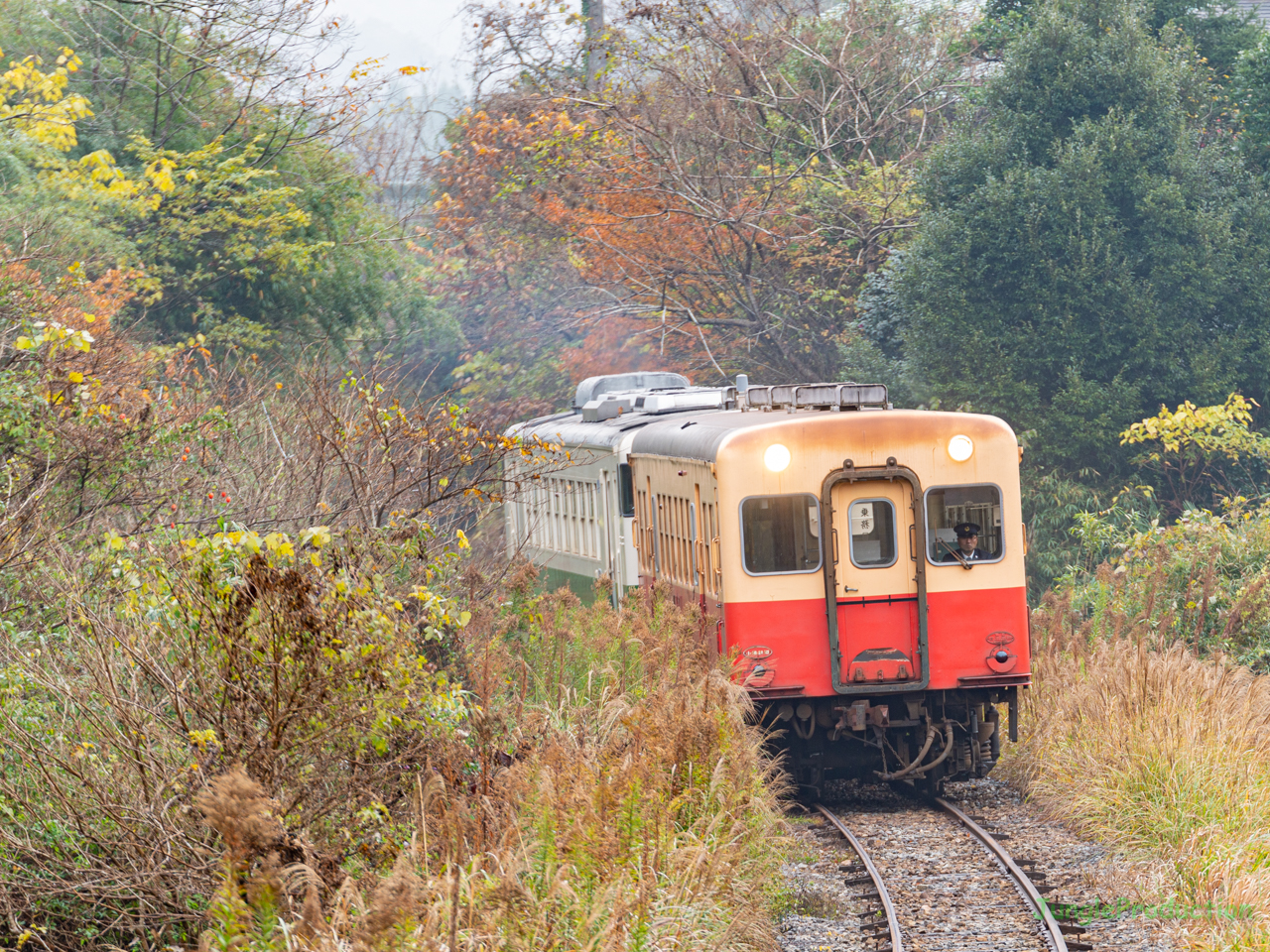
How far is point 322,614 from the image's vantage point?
5527mm

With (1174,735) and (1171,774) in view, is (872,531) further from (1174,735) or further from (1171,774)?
(1171,774)

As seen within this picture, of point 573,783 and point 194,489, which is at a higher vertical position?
point 194,489

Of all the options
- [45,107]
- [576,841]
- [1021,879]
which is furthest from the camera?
[45,107]

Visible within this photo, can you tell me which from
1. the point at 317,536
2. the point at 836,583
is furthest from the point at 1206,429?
the point at 317,536

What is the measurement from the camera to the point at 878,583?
10.8 meters

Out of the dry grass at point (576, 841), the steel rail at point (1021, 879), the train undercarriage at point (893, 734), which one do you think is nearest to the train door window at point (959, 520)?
the train undercarriage at point (893, 734)

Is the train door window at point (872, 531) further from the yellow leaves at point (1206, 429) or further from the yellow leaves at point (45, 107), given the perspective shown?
the yellow leaves at point (1206, 429)

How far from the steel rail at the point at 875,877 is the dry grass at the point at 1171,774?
3.20 feet

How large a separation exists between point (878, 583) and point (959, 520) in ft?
2.58

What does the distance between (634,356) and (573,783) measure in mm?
26607

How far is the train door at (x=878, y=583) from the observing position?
1072 cm

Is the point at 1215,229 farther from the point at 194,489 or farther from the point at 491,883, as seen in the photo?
the point at 491,883

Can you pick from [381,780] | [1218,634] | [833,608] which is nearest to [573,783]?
[381,780]

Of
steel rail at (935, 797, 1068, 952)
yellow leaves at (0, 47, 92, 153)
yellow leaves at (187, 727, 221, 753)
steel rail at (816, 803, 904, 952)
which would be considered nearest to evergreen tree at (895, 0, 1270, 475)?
steel rail at (935, 797, 1068, 952)
